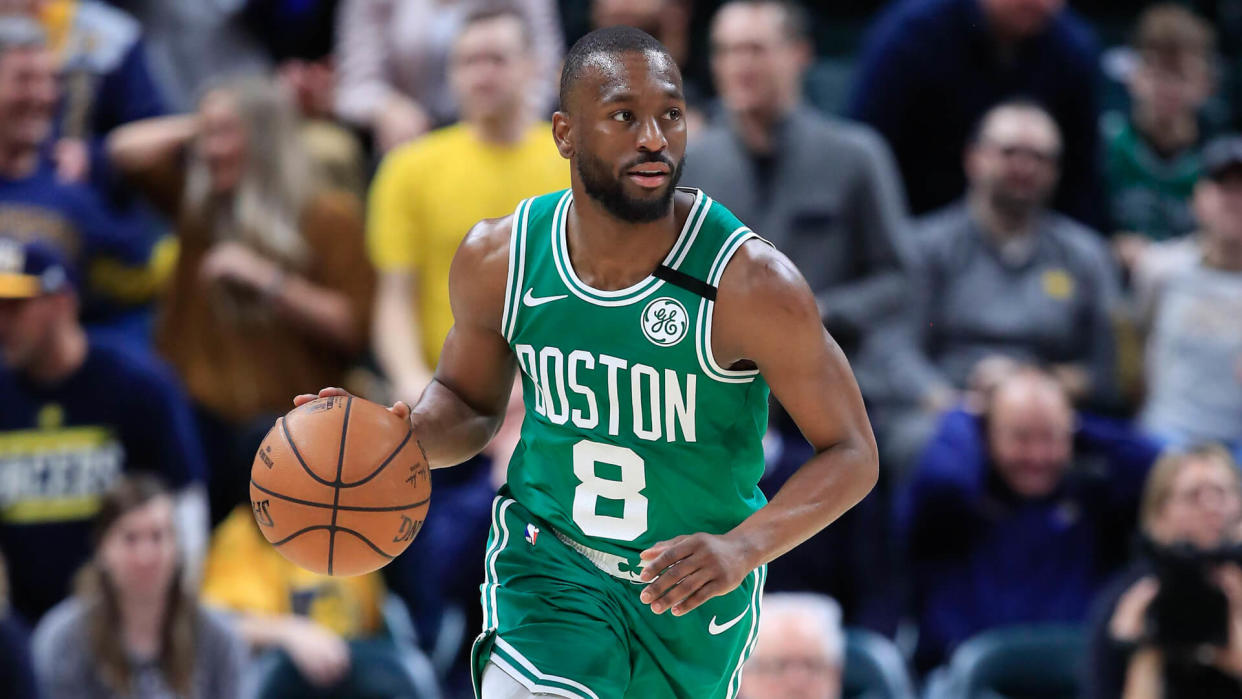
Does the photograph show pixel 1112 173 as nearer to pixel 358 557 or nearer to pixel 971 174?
pixel 971 174

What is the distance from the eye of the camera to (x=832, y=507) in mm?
3762

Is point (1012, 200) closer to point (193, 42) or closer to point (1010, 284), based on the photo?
point (1010, 284)

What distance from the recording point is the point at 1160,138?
29.0 ft

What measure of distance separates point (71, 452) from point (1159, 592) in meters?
4.31

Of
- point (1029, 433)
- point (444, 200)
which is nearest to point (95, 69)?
point (444, 200)

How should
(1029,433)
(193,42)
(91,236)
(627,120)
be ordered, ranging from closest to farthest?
1. (627,120)
2. (1029,433)
3. (91,236)
4. (193,42)

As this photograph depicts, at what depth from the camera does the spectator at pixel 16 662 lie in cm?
610

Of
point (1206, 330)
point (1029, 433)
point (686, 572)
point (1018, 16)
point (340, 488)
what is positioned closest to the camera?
point (686, 572)

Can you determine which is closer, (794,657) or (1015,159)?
(794,657)

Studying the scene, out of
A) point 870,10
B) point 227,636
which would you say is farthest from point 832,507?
point 870,10

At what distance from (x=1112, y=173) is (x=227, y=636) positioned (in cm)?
514

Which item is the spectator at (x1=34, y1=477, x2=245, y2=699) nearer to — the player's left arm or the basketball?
the basketball

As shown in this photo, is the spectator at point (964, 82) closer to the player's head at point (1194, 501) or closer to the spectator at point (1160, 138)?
the spectator at point (1160, 138)

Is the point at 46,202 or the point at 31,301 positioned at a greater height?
the point at 46,202
